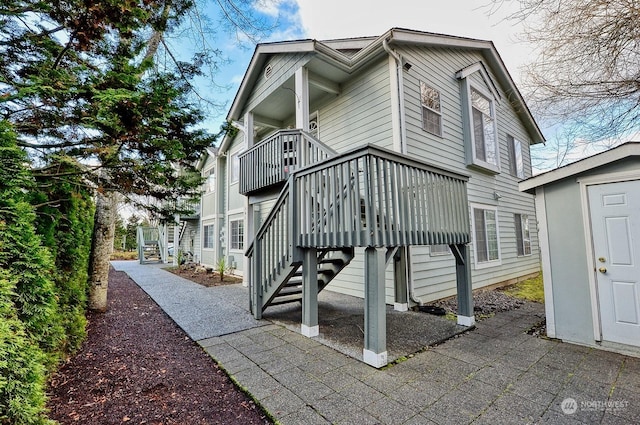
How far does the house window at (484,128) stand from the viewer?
8250 mm

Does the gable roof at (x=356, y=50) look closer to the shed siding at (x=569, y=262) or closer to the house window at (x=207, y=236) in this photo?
the shed siding at (x=569, y=262)

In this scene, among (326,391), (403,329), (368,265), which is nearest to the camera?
(326,391)

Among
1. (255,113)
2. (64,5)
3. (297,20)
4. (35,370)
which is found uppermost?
(297,20)

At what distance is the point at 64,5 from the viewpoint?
2.85m

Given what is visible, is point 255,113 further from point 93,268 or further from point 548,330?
point 548,330

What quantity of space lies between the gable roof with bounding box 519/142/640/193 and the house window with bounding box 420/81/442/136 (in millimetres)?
2864

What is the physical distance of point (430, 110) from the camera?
22.9ft

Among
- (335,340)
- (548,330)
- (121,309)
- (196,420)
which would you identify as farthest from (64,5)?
(548,330)

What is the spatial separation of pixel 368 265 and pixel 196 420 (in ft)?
7.19

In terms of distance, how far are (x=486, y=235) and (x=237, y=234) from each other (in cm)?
887

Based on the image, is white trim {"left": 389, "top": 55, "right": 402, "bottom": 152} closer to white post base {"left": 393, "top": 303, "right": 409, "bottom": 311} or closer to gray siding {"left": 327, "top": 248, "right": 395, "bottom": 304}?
gray siding {"left": 327, "top": 248, "right": 395, "bottom": 304}

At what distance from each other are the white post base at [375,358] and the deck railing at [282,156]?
3457 mm

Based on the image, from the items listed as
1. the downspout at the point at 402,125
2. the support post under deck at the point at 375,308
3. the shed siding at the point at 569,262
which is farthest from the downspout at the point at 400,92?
the support post under deck at the point at 375,308

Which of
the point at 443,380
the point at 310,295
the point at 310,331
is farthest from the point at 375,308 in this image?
the point at 310,331
